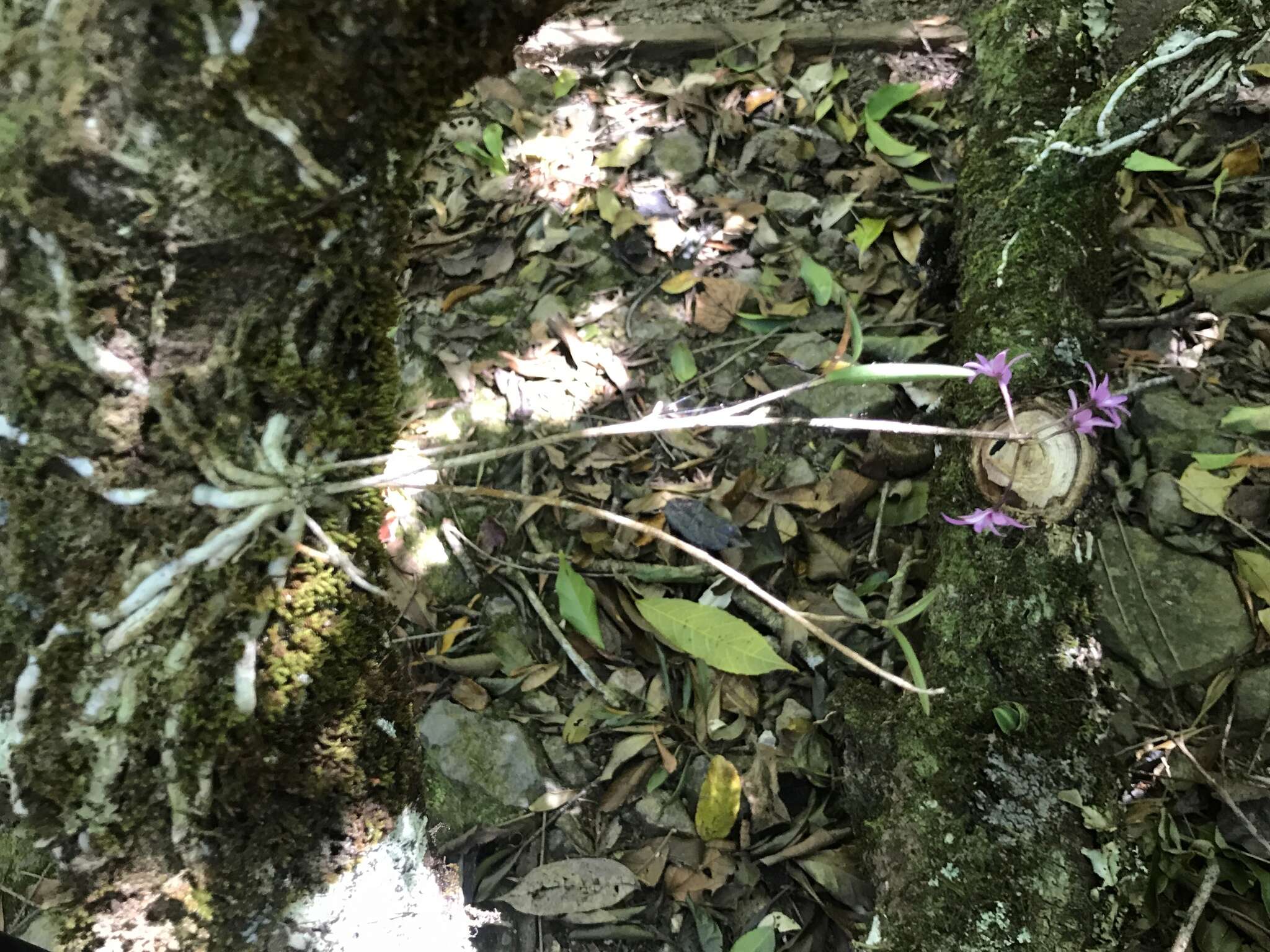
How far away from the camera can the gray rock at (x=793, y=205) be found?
2.52 metres

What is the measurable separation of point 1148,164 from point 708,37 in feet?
4.89

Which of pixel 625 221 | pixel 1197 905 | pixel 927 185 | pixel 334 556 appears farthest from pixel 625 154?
pixel 1197 905

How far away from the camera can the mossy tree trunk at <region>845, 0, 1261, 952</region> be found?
4.64 ft

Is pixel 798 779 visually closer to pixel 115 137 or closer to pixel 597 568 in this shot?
pixel 597 568

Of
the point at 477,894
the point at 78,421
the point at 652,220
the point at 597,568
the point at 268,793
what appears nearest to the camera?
the point at 78,421

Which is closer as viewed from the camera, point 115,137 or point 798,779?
point 115,137

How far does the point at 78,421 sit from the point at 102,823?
50 centimetres

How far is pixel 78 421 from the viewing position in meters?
0.94

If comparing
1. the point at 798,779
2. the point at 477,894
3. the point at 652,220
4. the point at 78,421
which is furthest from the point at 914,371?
the point at 652,220

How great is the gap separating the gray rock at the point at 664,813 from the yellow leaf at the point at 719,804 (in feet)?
0.12

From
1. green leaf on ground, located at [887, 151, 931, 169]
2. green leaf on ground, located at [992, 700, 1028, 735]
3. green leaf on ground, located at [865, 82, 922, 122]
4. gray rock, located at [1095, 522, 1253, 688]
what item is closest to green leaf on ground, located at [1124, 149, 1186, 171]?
green leaf on ground, located at [887, 151, 931, 169]

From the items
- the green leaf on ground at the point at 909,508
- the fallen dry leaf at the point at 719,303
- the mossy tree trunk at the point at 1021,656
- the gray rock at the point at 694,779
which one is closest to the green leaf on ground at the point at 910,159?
the mossy tree trunk at the point at 1021,656

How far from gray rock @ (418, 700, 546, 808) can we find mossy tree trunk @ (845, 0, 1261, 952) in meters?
0.73

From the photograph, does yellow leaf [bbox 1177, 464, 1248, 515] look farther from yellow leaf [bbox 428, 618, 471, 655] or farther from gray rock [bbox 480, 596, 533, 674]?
yellow leaf [bbox 428, 618, 471, 655]
